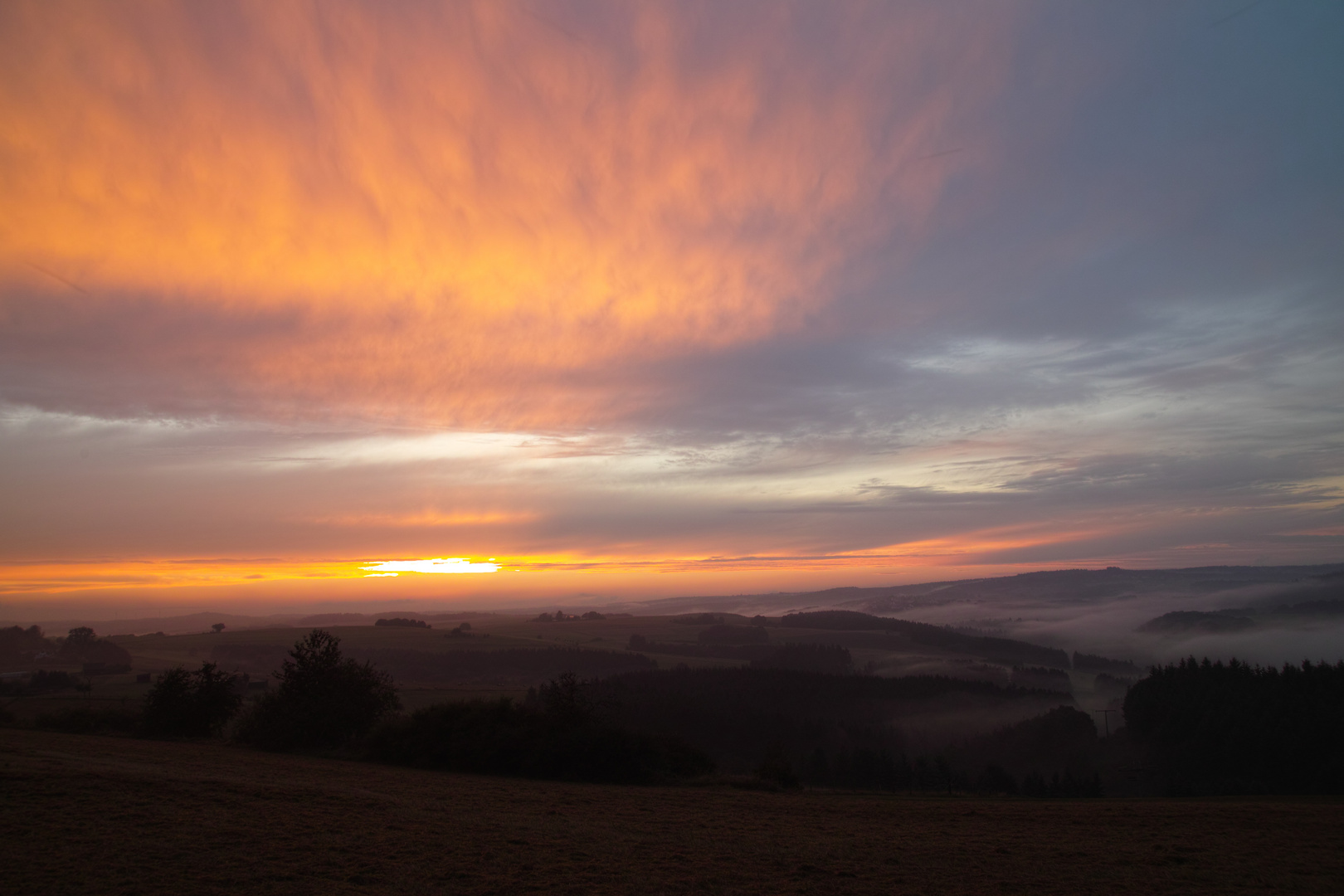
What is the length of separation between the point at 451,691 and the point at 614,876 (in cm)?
9116

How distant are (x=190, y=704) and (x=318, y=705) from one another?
25.8 ft

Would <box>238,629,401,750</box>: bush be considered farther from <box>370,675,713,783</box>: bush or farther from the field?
the field

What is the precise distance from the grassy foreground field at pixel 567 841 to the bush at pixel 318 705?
1305 centimetres

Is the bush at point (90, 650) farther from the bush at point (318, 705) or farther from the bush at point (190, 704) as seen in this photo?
the bush at point (318, 705)

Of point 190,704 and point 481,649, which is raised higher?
point 190,704

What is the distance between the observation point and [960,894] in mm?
13141

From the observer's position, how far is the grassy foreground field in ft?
40.5

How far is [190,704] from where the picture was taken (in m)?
39.3

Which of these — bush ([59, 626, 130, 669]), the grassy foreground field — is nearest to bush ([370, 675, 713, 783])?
the grassy foreground field

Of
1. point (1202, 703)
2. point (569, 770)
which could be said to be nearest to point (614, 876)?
point (569, 770)

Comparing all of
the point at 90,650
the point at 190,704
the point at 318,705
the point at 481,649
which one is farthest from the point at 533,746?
the point at 90,650

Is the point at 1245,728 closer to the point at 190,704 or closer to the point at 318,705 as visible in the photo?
the point at 318,705

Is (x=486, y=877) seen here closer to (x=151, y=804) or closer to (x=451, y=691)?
(x=151, y=804)

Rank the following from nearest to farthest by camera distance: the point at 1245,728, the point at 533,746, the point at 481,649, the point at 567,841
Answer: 1. the point at 567,841
2. the point at 533,746
3. the point at 1245,728
4. the point at 481,649
